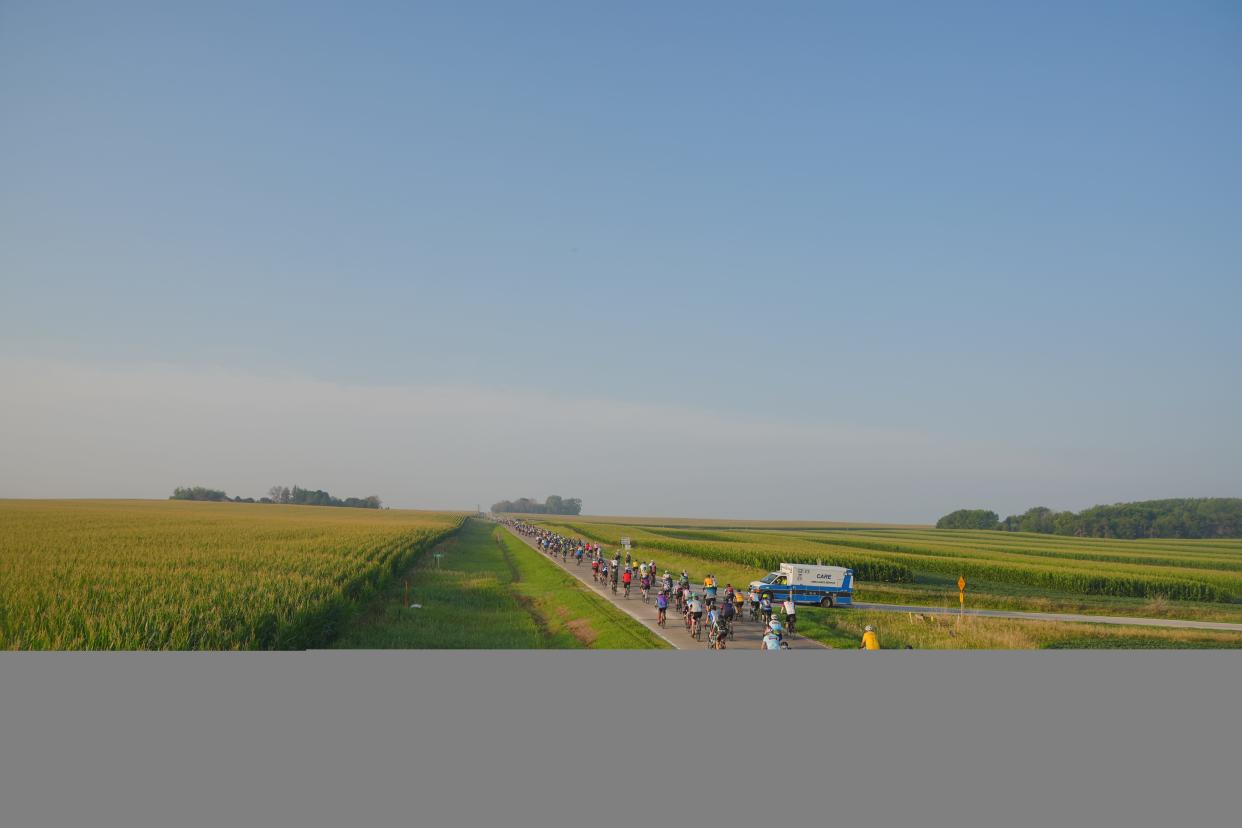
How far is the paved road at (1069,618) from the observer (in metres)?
34.2

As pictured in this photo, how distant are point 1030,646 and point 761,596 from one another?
33.7ft

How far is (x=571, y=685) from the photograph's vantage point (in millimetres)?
18391

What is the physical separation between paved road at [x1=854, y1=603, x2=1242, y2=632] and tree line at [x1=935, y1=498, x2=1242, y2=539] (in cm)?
6542

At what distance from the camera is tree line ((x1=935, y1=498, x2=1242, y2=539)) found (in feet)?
289

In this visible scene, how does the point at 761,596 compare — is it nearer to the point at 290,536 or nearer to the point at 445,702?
the point at 445,702

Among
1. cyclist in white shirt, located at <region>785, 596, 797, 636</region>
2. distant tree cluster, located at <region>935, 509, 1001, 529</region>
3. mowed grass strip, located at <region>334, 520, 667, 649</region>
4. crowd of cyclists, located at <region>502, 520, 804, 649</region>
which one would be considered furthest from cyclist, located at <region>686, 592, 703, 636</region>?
distant tree cluster, located at <region>935, 509, 1001, 529</region>

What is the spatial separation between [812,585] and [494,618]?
49.6ft

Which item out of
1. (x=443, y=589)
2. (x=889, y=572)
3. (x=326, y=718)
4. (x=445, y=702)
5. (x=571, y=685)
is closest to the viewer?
(x=326, y=718)

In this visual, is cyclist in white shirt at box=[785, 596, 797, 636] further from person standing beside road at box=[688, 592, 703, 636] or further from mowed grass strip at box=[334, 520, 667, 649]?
mowed grass strip at box=[334, 520, 667, 649]

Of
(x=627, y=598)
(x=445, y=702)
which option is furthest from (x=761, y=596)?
(x=445, y=702)

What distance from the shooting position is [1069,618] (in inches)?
1379

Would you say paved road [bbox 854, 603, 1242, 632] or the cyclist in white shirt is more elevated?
the cyclist in white shirt

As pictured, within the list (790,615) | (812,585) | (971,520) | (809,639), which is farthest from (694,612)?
(971,520)

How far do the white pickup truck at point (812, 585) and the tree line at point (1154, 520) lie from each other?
7798 cm
